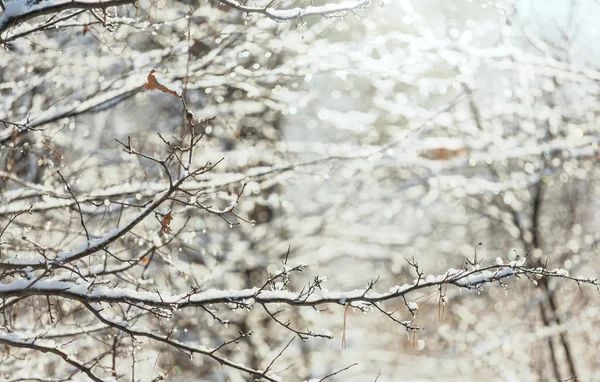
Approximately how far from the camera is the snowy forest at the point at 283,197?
3.53m

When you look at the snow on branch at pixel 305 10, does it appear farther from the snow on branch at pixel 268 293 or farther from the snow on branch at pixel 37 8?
the snow on branch at pixel 268 293

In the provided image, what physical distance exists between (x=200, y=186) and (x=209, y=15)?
1.69 metres

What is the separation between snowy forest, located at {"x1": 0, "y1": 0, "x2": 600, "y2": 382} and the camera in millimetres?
3527

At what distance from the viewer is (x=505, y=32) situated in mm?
7746

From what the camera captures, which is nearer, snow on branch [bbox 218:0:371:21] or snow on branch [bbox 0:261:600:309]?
snow on branch [bbox 0:261:600:309]

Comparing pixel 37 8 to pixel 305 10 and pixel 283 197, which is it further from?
pixel 283 197

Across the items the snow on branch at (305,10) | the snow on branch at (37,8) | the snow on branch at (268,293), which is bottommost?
the snow on branch at (268,293)

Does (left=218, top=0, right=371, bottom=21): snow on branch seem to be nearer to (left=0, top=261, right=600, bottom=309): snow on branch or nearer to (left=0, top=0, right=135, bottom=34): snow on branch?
(left=0, top=0, right=135, bottom=34): snow on branch

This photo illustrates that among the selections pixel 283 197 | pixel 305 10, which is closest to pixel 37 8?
pixel 305 10

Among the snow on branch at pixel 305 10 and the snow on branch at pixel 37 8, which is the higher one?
the snow on branch at pixel 37 8

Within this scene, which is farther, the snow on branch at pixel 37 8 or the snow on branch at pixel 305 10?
the snow on branch at pixel 305 10

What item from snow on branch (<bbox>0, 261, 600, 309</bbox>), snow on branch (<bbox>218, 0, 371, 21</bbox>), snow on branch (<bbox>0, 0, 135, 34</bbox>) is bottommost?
snow on branch (<bbox>0, 261, 600, 309</bbox>)

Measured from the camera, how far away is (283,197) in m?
7.84

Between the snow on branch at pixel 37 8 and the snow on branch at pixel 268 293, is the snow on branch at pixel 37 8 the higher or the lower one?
the higher one
